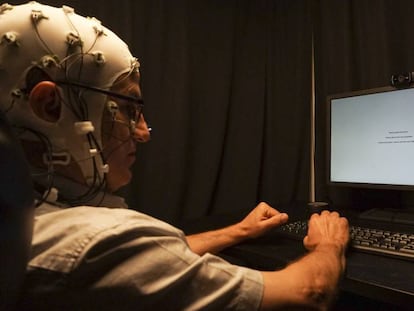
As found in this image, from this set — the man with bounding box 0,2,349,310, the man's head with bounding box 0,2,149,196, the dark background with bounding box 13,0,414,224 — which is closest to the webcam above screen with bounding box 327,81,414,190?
the dark background with bounding box 13,0,414,224

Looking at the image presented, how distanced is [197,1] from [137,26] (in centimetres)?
37

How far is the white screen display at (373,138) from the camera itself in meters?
1.43

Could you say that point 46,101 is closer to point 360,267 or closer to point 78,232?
point 78,232

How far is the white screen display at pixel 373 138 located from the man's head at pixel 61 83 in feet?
3.76

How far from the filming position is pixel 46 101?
0.69 m

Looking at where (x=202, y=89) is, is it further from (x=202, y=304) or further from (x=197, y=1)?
(x=202, y=304)

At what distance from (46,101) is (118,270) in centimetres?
35

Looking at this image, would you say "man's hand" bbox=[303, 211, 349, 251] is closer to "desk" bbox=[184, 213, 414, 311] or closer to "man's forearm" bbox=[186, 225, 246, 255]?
"desk" bbox=[184, 213, 414, 311]

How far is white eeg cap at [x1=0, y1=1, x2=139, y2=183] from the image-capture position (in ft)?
2.25

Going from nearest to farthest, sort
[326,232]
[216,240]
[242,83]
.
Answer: [326,232] → [216,240] → [242,83]

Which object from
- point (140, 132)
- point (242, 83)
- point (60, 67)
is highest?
point (242, 83)

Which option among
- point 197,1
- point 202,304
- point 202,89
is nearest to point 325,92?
point 202,89

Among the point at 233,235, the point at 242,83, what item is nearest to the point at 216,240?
the point at 233,235

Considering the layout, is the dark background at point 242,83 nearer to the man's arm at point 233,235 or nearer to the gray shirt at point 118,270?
the man's arm at point 233,235
